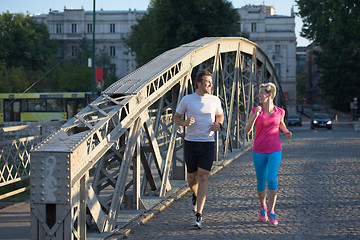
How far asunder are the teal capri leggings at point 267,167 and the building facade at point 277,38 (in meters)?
90.0

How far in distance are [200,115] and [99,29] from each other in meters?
97.4

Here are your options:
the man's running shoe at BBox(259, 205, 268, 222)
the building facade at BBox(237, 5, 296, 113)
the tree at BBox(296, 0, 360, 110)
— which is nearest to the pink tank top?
the man's running shoe at BBox(259, 205, 268, 222)

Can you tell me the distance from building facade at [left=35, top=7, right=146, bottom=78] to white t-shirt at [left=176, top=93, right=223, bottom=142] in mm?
94899

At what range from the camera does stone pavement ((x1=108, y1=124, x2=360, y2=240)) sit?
740cm

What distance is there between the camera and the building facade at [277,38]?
3840 inches

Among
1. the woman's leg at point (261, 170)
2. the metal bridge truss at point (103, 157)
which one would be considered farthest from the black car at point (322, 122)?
the woman's leg at point (261, 170)

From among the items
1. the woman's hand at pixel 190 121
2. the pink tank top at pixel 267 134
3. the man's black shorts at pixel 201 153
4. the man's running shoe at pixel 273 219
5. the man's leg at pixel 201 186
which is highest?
the woman's hand at pixel 190 121

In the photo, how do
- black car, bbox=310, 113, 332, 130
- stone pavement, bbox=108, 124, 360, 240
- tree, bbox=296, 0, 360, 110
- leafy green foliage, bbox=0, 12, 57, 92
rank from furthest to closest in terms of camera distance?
leafy green foliage, bbox=0, 12, 57, 92 → tree, bbox=296, 0, 360, 110 → black car, bbox=310, 113, 332, 130 → stone pavement, bbox=108, 124, 360, 240

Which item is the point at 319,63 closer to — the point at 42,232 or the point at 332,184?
the point at 332,184

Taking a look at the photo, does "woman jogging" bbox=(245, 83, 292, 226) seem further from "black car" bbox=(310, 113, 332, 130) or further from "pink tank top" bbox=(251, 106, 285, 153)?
"black car" bbox=(310, 113, 332, 130)

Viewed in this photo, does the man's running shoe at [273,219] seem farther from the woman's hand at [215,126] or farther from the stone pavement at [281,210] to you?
the woman's hand at [215,126]

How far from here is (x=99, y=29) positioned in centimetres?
10338

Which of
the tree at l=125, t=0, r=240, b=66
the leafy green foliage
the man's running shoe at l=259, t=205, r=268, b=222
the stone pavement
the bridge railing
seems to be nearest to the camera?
the stone pavement

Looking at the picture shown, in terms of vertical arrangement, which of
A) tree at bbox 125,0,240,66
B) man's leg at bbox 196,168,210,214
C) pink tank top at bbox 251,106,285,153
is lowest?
man's leg at bbox 196,168,210,214
